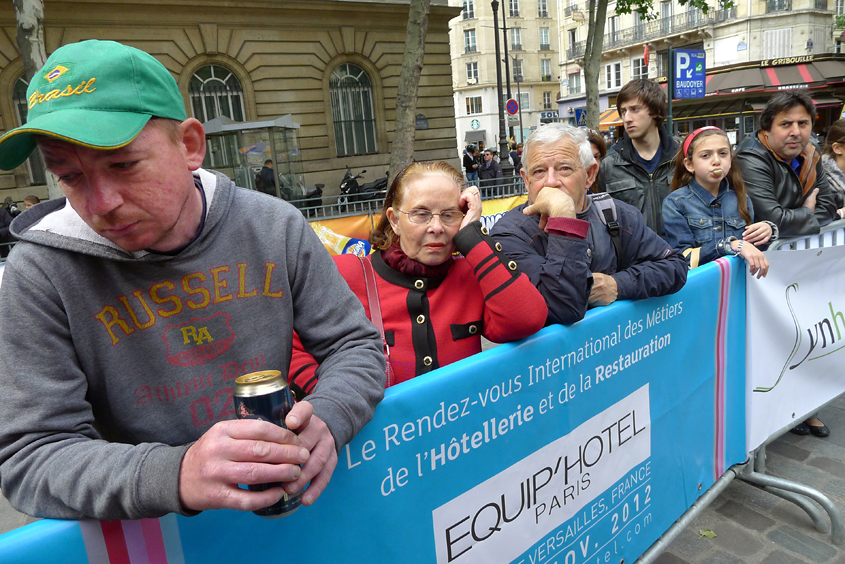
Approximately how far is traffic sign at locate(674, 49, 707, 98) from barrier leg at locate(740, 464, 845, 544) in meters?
8.30

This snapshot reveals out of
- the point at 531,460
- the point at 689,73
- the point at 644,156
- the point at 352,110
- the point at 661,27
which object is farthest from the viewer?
the point at 661,27

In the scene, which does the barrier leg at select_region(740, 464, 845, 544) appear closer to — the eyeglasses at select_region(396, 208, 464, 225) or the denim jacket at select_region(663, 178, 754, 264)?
the denim jacket at select_region(663, 178, 754, 264)

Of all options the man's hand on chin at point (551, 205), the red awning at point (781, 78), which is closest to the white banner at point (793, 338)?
the man's hand on chin at point (551, 205)

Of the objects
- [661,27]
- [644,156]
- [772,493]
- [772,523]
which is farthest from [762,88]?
[772,523]

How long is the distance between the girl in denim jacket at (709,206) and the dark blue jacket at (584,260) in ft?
2.79

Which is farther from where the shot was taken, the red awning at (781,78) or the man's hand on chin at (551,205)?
the red awning at (781,78)

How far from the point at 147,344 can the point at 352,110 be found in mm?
21511

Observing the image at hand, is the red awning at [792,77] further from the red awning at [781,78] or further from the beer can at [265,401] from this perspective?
the beer can at [265,401]

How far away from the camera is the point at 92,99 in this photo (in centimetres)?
106

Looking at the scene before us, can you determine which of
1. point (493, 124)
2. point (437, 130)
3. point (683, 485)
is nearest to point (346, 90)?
point (437, 130)

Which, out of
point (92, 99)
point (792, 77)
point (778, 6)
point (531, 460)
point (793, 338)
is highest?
point (778, 6)

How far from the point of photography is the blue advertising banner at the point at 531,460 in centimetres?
129

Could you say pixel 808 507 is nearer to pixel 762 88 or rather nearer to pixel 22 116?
pixel 22 116

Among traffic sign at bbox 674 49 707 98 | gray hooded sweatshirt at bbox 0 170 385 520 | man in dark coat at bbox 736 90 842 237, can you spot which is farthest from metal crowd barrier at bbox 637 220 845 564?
traffic sign at bbox 674 49 707 98
